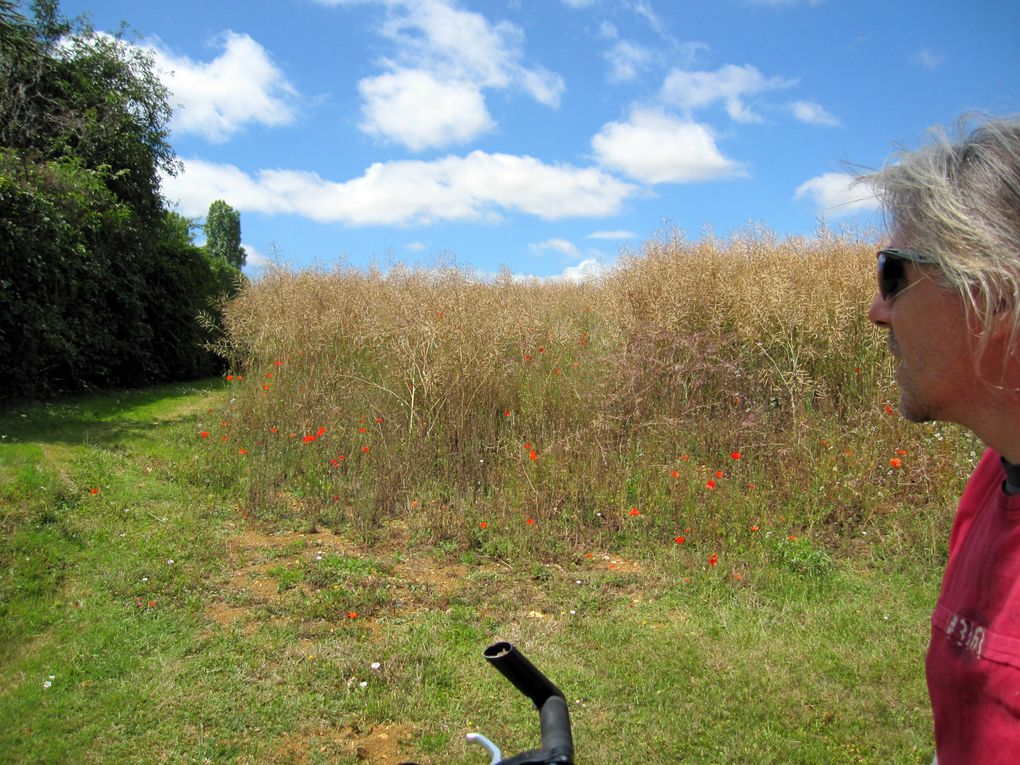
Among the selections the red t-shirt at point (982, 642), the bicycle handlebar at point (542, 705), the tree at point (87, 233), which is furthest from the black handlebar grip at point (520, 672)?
the tree at point (87, 233)

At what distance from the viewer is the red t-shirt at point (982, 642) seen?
99 centimetres

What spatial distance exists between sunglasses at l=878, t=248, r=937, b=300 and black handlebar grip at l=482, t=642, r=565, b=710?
821mm

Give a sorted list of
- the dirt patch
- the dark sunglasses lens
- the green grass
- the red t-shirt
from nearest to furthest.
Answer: the red t-shirt < the dark sunglasses lens < the dirt patch < the green grass

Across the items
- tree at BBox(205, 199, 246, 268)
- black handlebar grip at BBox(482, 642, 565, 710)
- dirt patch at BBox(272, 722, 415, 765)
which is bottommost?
dirt patch at BBox(272, 722, 415, 765)

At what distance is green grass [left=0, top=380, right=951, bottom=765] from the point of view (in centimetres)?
350

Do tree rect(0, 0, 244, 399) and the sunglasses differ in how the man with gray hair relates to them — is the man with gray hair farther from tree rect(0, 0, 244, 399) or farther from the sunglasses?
tree rect(0, 0, 244, 399)

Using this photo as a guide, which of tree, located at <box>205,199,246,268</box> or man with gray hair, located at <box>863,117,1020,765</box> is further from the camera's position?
tree, located at <box>205,199,246,268</box>

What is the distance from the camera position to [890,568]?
5223 millimetres

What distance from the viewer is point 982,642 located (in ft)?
3.43

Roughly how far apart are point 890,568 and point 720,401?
2.58 meters

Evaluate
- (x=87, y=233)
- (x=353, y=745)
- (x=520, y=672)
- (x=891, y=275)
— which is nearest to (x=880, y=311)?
(x=891, y=275)

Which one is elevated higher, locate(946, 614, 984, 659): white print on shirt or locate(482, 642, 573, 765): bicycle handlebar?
locate(946, 614, 984, 659): white print on shirt

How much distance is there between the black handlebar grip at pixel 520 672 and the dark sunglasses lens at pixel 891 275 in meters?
0.82

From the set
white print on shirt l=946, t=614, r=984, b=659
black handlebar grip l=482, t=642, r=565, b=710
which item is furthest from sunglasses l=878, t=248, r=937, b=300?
black handlebar grip l=482, t=642, r=565, b=710
